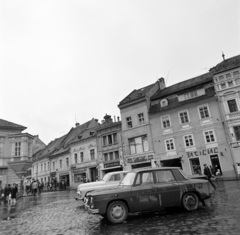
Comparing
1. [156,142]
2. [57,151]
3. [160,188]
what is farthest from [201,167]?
[57,151]

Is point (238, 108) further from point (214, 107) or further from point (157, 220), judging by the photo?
point (157, 220)

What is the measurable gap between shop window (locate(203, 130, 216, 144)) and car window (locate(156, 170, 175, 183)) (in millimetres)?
19561

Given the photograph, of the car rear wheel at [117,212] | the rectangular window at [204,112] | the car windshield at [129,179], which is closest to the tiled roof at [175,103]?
the rectangular window at [204,112]

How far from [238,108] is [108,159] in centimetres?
1952

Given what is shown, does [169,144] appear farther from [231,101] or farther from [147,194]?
[147,194]

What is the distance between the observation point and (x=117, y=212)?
273 inches

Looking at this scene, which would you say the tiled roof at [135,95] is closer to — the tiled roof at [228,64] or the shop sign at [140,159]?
the shop sign at [140,159]

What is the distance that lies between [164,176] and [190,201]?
50.6 inches

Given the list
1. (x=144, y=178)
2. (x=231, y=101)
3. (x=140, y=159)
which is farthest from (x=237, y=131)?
(x=144, y=178)

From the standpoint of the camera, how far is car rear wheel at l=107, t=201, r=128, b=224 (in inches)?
269

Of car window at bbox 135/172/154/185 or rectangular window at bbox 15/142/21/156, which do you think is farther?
rectangular window at bbox 15/142/21/156

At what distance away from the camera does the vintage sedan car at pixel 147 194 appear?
6.84 meters

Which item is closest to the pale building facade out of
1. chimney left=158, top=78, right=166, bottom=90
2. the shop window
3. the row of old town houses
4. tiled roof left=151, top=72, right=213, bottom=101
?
the row of old town houses

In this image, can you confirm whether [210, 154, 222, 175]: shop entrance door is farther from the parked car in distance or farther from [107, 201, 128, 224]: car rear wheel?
[107, 201, 128, 224]: car rear wheel
